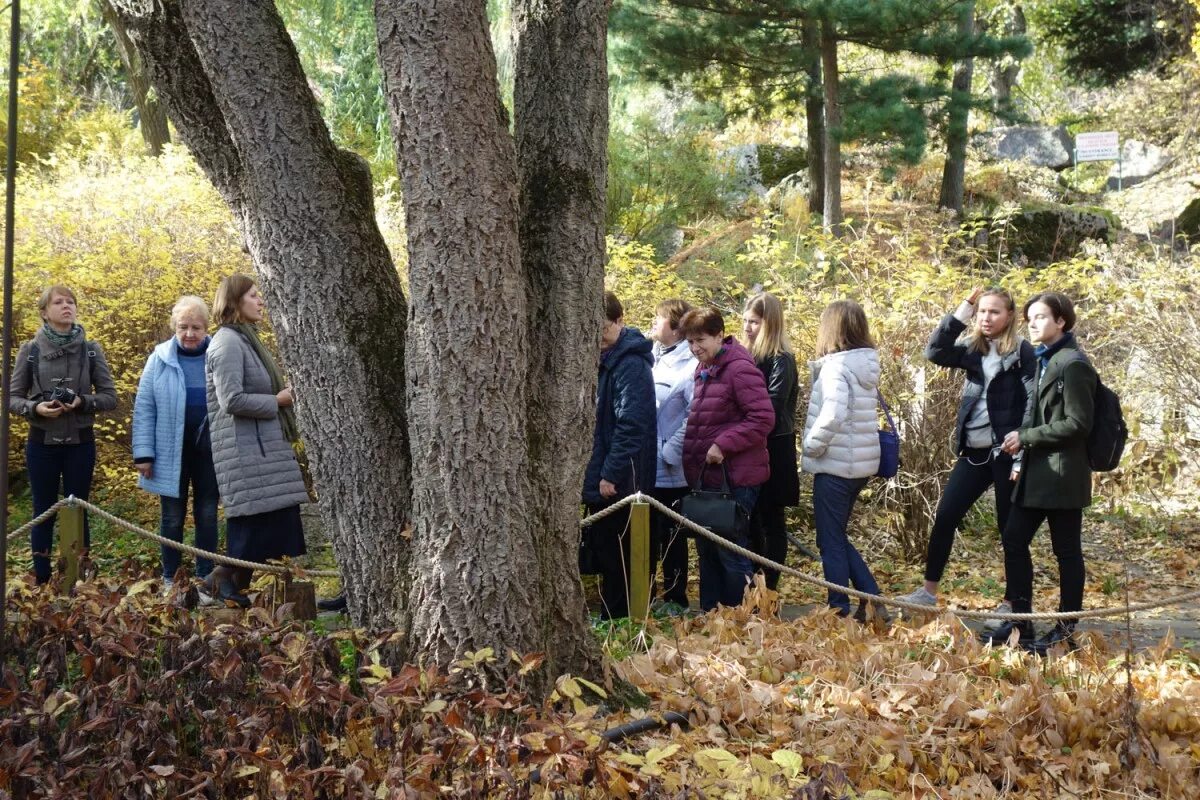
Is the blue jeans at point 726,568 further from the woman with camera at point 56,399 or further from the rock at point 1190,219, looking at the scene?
the rock at point 1190,219

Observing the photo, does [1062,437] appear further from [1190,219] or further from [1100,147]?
[1190,219]

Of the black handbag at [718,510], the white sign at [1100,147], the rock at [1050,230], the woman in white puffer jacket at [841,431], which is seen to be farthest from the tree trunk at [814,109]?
the black handbag at [718,510]

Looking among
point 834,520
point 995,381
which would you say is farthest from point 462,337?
point 995,381

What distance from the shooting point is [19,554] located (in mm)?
8734

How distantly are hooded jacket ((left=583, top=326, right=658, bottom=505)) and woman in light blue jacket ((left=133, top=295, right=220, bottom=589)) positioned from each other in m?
2.20

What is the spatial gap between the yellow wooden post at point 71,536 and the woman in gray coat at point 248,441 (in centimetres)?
69

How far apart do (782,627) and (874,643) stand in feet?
1.34

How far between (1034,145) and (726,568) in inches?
828

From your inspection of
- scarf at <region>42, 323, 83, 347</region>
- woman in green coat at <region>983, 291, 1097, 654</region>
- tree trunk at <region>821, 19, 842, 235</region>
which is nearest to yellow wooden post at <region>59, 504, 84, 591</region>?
scarf at <region>42, 323, 83, 347</region>

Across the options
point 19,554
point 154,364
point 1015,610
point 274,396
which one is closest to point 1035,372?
point 1015,610

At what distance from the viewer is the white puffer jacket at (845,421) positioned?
571 centimetres

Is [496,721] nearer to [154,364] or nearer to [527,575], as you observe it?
[527,575]

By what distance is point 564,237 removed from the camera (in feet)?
13.1

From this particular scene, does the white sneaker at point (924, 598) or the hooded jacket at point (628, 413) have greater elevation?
the hooded jacket at point (628, 413)
